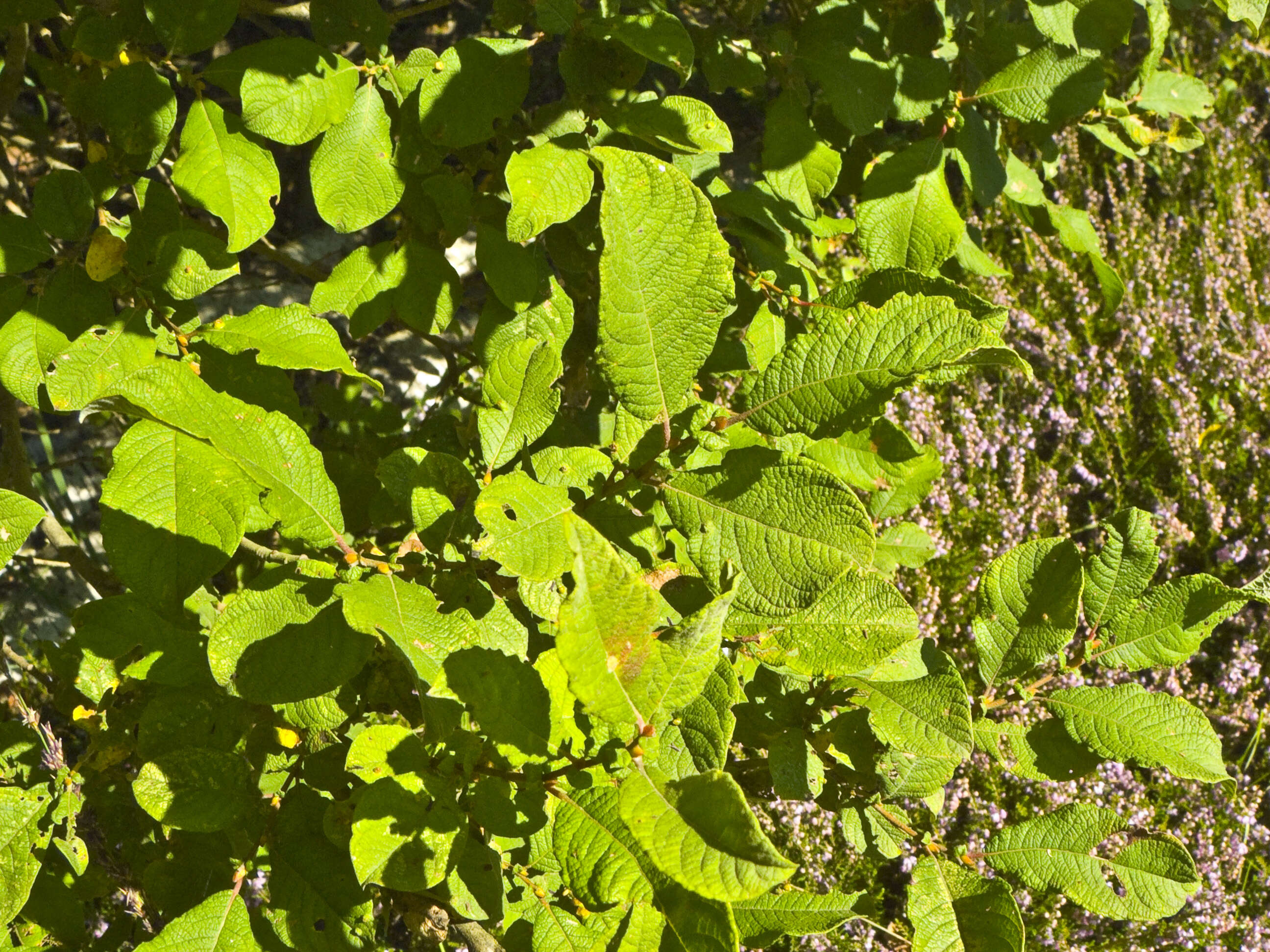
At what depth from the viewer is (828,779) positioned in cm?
161

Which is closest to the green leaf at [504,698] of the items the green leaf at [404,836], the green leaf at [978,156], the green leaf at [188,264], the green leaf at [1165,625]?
the green leaf at [404,836]

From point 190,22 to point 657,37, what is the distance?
0.67m

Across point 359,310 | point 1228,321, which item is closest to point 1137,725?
point 359,310

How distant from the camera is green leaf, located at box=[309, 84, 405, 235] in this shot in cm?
151

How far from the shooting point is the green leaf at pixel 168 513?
3.88 ft

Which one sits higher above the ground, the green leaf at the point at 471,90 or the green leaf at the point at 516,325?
the green leaf at the point at 471,90

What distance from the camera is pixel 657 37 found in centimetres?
135

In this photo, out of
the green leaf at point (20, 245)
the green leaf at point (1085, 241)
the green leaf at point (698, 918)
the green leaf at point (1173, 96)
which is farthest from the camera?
the green leaf at point (1173, 96)

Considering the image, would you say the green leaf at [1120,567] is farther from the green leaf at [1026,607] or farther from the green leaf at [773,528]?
the green leaf at [773,528]

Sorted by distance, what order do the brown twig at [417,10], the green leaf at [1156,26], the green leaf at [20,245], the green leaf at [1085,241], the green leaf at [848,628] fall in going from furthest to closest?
the green leaf at [1085,241], the green leaf at [1156,26], the brown twig at [417,10], the green leaf at [20,245], the green leaf at [848,628]

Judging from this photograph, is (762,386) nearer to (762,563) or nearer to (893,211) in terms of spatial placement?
(762,563)

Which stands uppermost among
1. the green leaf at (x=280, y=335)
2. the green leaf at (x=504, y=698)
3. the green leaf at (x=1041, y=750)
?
the green leaf at (x=280, y=335)

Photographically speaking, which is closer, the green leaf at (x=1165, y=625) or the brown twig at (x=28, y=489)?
the green leaf at (x=1165, y=625)

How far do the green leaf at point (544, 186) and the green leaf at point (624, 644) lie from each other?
1.99 feet
